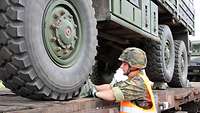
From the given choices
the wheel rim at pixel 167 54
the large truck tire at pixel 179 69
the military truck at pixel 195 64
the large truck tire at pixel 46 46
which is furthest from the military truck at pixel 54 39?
the military truck at pixel 195 64

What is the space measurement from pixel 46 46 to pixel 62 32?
0.52 ft

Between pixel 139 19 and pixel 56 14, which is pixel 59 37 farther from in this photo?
pixel 139 19

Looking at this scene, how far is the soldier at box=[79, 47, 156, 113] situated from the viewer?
338 cm

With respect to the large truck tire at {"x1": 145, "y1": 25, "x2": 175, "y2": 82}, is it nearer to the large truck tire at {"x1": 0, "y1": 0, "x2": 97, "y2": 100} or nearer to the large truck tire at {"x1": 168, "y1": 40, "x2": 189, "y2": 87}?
the large truck tire at {"x1": 168, "y1": 40, "x2": 189, "y2": 87}

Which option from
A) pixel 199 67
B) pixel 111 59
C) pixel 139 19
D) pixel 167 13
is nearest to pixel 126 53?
pixel 139 19

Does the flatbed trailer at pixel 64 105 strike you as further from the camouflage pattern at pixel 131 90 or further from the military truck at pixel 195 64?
the military truck at pixel 195 64

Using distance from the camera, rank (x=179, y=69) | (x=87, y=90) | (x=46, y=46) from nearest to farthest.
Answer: (x=46, y=46) → (x=87, y=90) → (x=179, y=69)

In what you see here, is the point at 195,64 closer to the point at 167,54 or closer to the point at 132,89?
the point at 167,54

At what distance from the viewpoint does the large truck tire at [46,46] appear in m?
2.79

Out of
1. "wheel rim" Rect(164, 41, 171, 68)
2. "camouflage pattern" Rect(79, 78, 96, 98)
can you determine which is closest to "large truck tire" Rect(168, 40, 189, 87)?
"wheel rim" Rect(164, 41, 171, 68)

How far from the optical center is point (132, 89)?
11.1ft

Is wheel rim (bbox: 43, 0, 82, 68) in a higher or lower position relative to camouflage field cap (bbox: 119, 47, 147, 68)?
higher

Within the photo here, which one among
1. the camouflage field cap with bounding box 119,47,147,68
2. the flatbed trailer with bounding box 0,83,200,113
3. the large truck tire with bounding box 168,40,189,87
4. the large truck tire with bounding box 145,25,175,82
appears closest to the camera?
the flatbed trailer with bounding box 0,83,200,113

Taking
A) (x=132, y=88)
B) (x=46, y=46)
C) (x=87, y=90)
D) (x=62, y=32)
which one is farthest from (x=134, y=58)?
(x=46, y=46)
